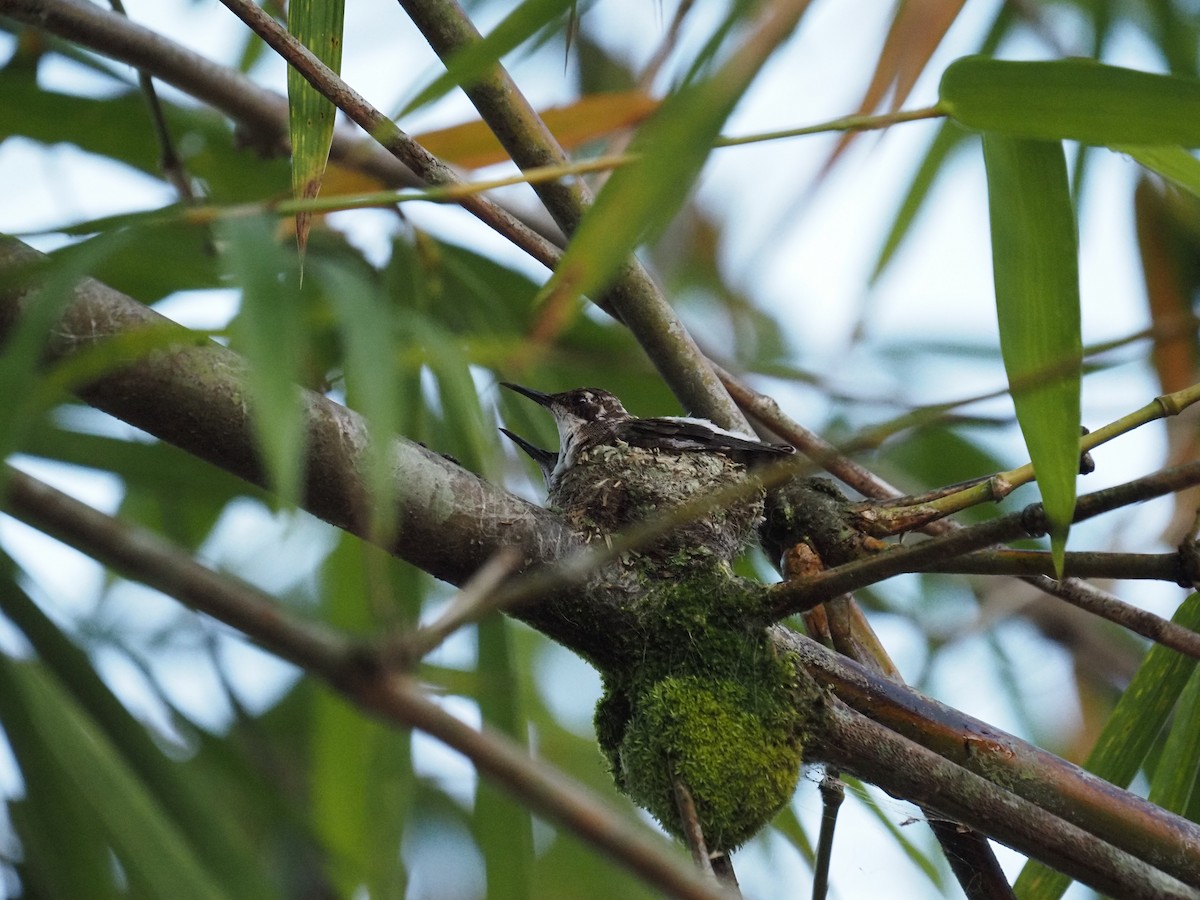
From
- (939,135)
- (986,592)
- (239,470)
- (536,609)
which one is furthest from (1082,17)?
(239,470)

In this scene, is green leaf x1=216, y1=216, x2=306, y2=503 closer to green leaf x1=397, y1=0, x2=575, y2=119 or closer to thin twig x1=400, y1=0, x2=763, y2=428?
green leaf x1=397, y1=0, x2=575, y2=119

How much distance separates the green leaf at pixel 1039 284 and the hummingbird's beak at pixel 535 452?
4.92 feet

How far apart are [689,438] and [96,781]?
1.37 meters

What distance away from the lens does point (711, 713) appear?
1650 millimetres

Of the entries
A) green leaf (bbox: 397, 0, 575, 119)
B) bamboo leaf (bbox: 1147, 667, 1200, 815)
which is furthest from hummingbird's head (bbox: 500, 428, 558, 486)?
green leaf (bbox: 397, 0, 575, 119)

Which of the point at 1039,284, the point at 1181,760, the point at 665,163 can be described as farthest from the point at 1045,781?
the point at 665,163

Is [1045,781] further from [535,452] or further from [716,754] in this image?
[535,452]

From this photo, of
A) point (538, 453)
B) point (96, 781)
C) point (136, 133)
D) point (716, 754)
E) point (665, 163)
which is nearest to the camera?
point (665, 163)

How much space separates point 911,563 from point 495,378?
1269 mm

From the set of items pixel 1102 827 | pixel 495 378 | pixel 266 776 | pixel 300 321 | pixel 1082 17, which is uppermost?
pixel 1082 17

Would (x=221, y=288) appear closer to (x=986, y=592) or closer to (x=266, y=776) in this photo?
(x=266, y=776)

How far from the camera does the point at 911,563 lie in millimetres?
1258

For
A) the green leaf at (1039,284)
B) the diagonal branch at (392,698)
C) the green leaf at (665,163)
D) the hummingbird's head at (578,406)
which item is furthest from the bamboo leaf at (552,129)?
the diagonal branch at (392,698)

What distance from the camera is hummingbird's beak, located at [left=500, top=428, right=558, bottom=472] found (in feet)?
9.02
